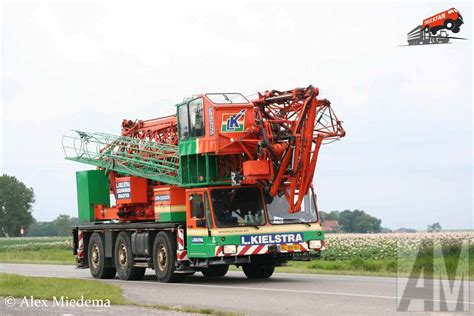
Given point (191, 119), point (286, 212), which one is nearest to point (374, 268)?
point (286, 212)

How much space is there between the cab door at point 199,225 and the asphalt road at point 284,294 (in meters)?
0.83

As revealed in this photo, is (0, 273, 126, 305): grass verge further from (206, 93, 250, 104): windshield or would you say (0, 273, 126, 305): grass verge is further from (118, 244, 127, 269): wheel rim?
(206, 93, 250, 104): windshield

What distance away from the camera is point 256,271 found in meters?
24.6

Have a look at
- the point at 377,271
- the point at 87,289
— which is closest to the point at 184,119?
the point at 87,289

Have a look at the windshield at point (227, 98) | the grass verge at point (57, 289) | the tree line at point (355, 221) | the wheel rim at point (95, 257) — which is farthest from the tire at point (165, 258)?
the tree line at point (355, 221)

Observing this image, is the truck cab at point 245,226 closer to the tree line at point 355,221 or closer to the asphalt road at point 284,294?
the asphalt road at point 284,294

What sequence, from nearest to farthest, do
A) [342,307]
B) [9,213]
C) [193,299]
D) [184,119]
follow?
[342,307] → [193,299] → [184,119] → [9,213]

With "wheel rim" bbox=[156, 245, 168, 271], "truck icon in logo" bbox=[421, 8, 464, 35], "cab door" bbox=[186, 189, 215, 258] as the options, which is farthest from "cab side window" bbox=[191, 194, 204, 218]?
"truck icon in logo" bbox=[421, 8, 464, 35]

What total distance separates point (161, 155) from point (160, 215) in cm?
184

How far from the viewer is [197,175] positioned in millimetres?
22609

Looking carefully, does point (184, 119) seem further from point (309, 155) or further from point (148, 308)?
point (148, 308)

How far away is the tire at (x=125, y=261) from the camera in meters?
25.4
